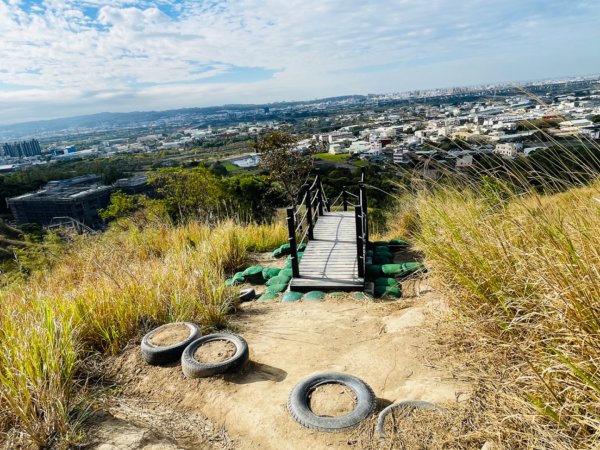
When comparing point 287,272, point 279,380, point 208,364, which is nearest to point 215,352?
point 208,364

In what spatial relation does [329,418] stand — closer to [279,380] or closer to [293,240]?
[279,380]

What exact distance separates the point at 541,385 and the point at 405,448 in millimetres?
746

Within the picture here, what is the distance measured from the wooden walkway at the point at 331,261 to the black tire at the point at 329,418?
2277 millimetres

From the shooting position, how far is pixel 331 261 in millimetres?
5668

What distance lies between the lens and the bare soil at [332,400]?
2.31 meters

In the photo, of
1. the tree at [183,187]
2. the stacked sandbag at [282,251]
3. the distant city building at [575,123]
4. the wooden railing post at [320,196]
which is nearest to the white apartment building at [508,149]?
the distant city building at [575,123]

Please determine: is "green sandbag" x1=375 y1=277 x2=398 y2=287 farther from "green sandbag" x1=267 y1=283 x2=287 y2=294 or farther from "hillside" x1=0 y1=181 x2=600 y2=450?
"green sandbag" x1=267 y1=283 x2=287 y2=294

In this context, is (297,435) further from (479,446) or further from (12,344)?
(12,344)

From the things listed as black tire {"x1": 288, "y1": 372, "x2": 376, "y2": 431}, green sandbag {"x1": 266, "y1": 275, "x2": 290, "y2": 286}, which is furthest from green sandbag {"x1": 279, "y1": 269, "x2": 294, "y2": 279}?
black tire {"x1": 288, "y1": 372, "x2": 376, "y2": 431}

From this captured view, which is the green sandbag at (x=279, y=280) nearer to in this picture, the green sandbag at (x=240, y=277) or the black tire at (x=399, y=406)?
the green sandbag at (x=240, y=277)

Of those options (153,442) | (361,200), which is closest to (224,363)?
(153,442)

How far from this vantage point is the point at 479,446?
1774 mm

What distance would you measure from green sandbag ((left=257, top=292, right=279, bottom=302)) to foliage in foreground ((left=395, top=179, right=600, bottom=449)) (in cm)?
217

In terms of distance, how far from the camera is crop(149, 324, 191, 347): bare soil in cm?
316
